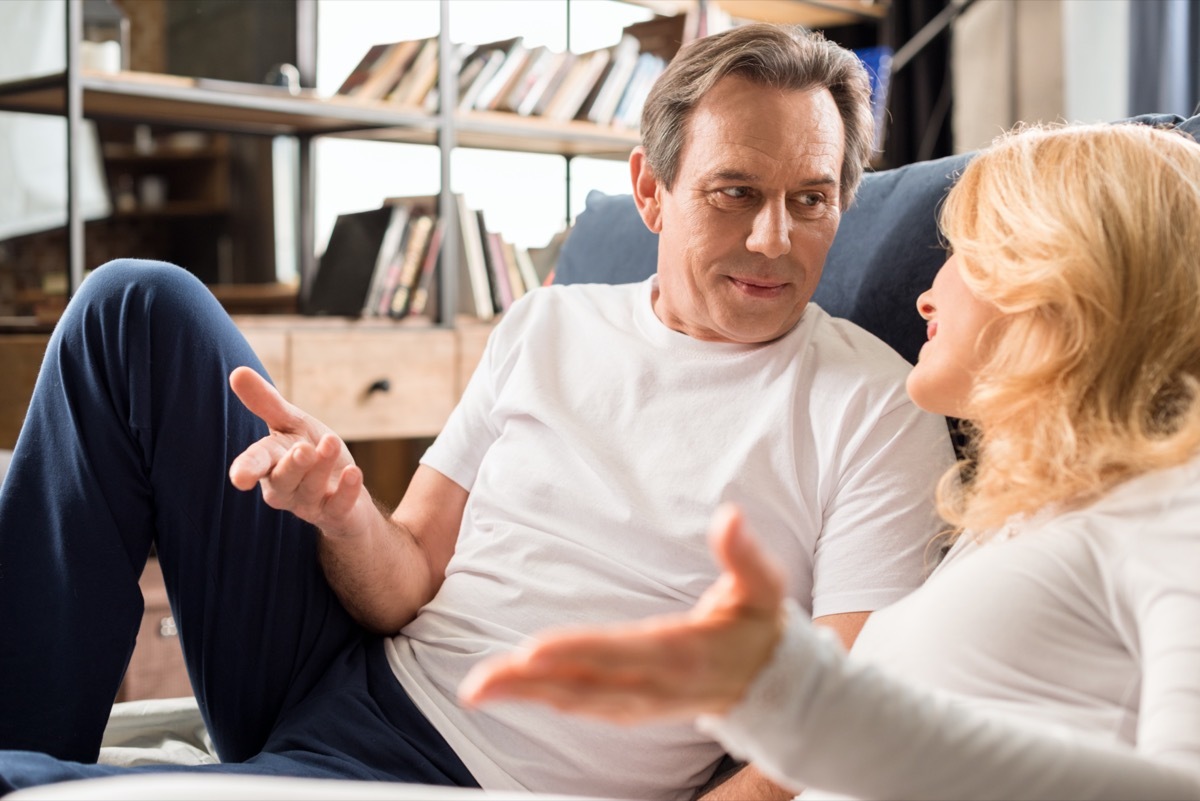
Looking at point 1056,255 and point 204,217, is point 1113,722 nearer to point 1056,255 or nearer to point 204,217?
point 1056,255

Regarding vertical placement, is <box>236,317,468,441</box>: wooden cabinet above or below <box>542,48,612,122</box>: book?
below

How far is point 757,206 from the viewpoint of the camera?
1.26 m

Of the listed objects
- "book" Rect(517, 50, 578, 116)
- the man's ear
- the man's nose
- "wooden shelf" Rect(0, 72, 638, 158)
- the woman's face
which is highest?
"book" Rect(517, 50, 578, 116)

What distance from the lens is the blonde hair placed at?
766 millimetres

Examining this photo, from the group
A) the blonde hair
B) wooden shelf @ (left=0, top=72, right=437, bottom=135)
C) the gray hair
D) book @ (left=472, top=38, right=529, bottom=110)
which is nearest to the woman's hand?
the blonde hair

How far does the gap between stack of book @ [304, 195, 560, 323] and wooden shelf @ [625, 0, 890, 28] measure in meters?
0.96

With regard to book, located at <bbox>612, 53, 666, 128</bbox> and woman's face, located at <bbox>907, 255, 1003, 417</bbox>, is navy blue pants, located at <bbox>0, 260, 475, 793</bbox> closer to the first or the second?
woman's face, located at <bbox>907, 255, 1003, 417</bbox>

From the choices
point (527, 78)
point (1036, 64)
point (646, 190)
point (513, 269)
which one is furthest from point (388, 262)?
point (1036, 64)

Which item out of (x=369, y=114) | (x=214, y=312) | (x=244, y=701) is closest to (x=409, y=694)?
(x=244, y=701)

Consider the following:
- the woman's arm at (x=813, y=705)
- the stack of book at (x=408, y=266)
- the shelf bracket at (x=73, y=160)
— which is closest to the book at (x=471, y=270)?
the stack of book at (x=408, y=266)

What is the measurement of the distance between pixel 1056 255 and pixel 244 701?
85cm

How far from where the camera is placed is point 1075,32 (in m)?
2.85

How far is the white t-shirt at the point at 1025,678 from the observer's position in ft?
1.84

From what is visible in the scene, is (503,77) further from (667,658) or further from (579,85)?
(667,658)
